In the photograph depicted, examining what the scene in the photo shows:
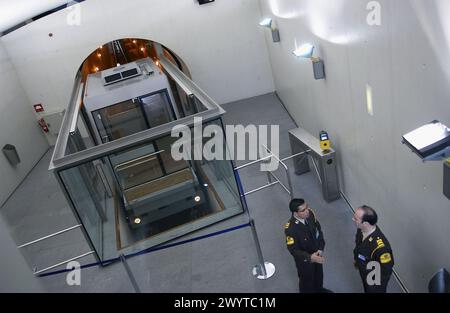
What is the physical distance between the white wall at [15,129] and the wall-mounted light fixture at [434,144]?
29.6ft

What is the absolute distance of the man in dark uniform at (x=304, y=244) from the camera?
4141 millimetres

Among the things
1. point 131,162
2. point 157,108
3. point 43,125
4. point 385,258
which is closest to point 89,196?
point 131,162

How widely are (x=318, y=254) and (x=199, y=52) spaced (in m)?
8.50

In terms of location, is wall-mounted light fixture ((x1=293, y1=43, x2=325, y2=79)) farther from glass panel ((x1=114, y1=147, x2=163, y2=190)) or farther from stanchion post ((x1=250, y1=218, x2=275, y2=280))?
glass panel ((x1=114, y1=147, x2=163, y2=190))

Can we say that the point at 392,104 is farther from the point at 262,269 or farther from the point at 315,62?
the point at 262,269

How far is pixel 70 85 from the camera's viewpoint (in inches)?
440

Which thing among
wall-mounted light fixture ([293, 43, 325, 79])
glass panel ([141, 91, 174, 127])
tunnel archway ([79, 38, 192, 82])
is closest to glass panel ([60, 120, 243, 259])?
glass panel ([141, 91, 174, 127])

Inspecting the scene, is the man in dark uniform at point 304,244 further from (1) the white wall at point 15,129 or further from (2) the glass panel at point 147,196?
(1) the white wall at point 15,129

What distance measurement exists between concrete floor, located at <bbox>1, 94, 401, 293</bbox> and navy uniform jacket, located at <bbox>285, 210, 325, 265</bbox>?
0.80 metres

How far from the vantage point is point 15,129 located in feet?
33.2

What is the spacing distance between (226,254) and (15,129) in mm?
7307

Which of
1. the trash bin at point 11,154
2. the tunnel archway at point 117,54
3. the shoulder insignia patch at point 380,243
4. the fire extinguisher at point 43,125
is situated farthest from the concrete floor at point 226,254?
the tunnel archway at point 117,54

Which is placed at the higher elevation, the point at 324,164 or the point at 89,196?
the point at 89,196

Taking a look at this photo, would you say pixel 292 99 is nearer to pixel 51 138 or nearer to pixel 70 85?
pixel 70 85
